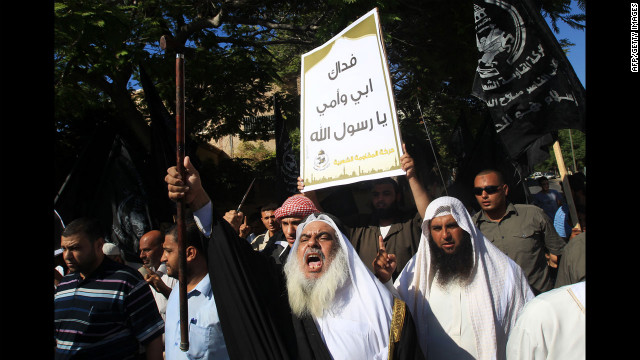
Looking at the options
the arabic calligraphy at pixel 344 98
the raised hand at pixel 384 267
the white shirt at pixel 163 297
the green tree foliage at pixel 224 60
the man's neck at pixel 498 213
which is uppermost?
the green tree foliage at pixel 224 60

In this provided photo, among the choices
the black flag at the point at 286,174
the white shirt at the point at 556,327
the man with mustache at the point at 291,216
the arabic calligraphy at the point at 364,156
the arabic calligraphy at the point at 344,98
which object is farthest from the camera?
the black flag at the point at 286,174

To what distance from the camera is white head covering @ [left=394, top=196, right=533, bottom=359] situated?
238 centimetres

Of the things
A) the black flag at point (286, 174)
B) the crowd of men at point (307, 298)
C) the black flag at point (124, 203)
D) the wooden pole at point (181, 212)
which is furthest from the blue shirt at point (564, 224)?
the black flag at point (124, 203)

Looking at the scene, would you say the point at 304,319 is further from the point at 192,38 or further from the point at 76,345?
the point at 192,38

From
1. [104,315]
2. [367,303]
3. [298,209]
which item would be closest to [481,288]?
[367,303]

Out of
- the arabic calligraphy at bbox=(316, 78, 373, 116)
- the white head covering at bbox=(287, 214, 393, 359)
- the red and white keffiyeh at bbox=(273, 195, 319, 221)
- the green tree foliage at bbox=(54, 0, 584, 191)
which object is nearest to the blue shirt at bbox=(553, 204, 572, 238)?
the green tree foliage at bbox=(54, 0, 584, 191)

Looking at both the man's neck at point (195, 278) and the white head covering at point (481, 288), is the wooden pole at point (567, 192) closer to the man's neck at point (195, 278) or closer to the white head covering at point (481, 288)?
the white head covering at point (481, 288)

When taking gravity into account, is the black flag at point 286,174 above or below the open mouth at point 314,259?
above

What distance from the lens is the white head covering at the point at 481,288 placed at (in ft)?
7.82

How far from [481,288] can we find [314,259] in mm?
1005

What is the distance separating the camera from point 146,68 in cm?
641

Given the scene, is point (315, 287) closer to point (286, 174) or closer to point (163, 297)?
point (163, 297)

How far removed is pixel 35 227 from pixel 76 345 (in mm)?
1168

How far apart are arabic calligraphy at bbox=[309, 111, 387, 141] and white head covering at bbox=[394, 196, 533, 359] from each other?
2.24ft
